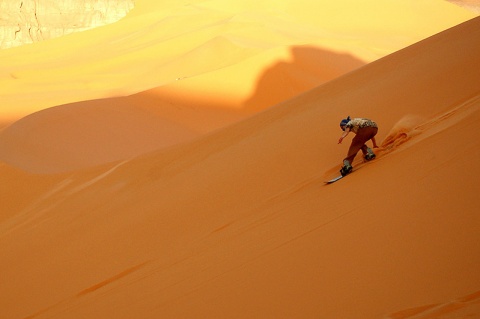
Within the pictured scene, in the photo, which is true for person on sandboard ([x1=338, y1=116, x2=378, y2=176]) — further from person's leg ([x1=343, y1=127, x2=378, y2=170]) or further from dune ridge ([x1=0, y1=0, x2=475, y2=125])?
dune ridge ([x1=0, y1=0, x2=475, y2=125])

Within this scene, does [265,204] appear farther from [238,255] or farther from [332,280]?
[332,280]

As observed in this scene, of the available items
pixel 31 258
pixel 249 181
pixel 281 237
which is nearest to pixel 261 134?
pixel 249 181

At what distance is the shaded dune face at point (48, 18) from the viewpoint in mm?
32344

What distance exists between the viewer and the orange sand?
3.37 m

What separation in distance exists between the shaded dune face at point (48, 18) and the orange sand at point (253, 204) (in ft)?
68.1

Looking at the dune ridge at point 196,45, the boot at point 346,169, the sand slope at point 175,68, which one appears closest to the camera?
the boot at point 346,169

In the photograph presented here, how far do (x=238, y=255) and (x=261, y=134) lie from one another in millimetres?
3631

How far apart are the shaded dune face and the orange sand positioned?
20.8 m

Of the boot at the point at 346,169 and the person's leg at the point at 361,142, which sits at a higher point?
the person's leg at the point at 361,142

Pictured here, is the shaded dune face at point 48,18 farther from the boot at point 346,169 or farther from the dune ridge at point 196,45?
the boot at point 346,169

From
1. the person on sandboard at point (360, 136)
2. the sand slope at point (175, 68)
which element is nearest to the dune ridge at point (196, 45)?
the sand slope at point (175, 68)

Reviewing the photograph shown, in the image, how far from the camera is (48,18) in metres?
33.6

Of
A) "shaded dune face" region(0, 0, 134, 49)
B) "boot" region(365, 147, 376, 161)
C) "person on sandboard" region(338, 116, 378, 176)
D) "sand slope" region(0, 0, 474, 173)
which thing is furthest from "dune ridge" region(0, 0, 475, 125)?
"boot" region(365, 147, 376, 161)

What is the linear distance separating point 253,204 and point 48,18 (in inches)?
1213
